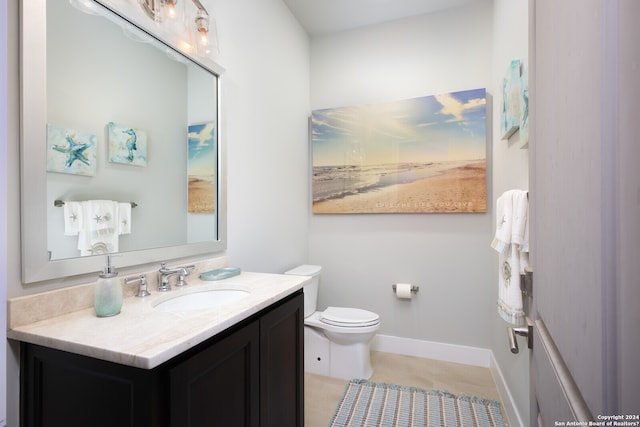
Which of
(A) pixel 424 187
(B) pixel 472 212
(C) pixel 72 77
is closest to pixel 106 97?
(C) pixel 72 77

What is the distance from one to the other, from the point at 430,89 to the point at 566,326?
237 centimetres

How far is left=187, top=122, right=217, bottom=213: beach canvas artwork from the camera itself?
1.56 metres

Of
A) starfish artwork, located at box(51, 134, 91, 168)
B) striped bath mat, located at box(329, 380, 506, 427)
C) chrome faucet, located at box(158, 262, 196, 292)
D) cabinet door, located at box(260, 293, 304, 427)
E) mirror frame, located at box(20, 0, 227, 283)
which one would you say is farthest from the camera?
striped bath mat, located at box(329, 380, 506, 427)

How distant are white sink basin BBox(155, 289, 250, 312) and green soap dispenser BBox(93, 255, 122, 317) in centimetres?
25

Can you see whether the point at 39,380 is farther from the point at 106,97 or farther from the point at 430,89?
the point at 430,89

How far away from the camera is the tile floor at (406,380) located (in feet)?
6.15

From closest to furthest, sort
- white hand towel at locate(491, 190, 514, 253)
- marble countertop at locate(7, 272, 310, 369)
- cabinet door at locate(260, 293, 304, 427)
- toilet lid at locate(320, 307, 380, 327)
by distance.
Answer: marble countertop at locate(7, 272, 310, 369), cabinet door at locate(260, 293, 304, 427), white hand towel at locate(491, 190, 514, 253), toilet lid at locate(320, 307, 380, 327)

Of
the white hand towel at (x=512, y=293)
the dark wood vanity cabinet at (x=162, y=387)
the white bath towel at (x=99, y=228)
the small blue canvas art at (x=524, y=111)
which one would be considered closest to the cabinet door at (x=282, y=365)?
the dark wood vanity cabinet at (x=162, y=387)

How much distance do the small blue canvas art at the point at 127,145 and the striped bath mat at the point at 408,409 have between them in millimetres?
1722

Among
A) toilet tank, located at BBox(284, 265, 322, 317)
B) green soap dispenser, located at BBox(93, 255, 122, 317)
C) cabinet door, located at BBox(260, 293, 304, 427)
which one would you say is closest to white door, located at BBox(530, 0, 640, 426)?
cabinet door, located at BBox(260, 293, 304, 427)

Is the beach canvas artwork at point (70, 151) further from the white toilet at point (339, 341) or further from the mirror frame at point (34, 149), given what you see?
the white toilet at point (339, 341)

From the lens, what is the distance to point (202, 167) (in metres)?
1.61

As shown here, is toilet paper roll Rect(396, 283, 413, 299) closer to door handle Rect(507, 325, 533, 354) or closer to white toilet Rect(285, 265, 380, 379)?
white toilet Rect(285, 265, 380, 379)

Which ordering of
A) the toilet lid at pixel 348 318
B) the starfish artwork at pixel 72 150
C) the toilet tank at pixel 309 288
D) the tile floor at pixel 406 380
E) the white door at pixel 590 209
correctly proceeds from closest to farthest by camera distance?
the white door at pixel 590 209 → the starfish artwork at pixel 72 150 → the tile floor at pixel 406 380 → the toilet lid at pixel 348 318 → the toilet tank at pixel 309 288
